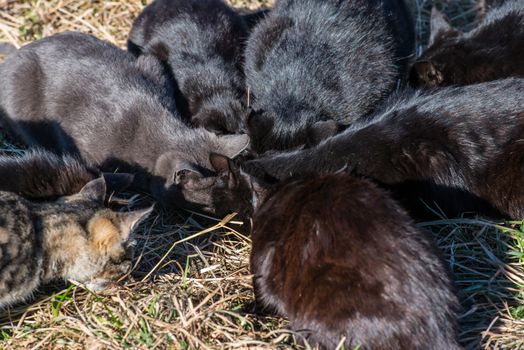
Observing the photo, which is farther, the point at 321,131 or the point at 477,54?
the point at 477,54

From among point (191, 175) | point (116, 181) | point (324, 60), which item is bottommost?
point (191, 175)

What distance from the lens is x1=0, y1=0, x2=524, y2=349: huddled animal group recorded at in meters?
3.59

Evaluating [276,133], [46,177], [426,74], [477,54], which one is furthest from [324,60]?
[46,177]

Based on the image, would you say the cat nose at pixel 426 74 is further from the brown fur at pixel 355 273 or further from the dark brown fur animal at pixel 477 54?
the brown fur at pixel 355 273

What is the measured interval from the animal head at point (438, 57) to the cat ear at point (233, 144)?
63.6 inches

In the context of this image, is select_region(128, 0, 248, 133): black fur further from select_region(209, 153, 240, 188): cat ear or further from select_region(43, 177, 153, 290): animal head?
select_region(43, 177, 153, 290): animal head

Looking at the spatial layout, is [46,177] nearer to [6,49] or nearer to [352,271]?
[352,271]

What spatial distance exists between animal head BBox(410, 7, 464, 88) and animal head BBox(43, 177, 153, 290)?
2.61m

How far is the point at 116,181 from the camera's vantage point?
470cm

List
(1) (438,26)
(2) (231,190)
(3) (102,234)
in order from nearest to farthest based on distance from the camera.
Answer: (3) (102,234) → (2) (231,190) → (1) (438,26)

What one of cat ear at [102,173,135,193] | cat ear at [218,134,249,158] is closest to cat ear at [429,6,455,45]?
cat ear at [218,134,249,158]

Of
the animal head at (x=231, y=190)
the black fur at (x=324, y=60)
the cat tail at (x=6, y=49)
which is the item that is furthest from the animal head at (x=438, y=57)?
the cat tail at (x=6, y=49)

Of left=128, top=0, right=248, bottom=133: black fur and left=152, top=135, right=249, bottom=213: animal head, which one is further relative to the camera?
left=128, top=0, right=248, bottom=133: black fur

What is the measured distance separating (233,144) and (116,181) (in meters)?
0.87
